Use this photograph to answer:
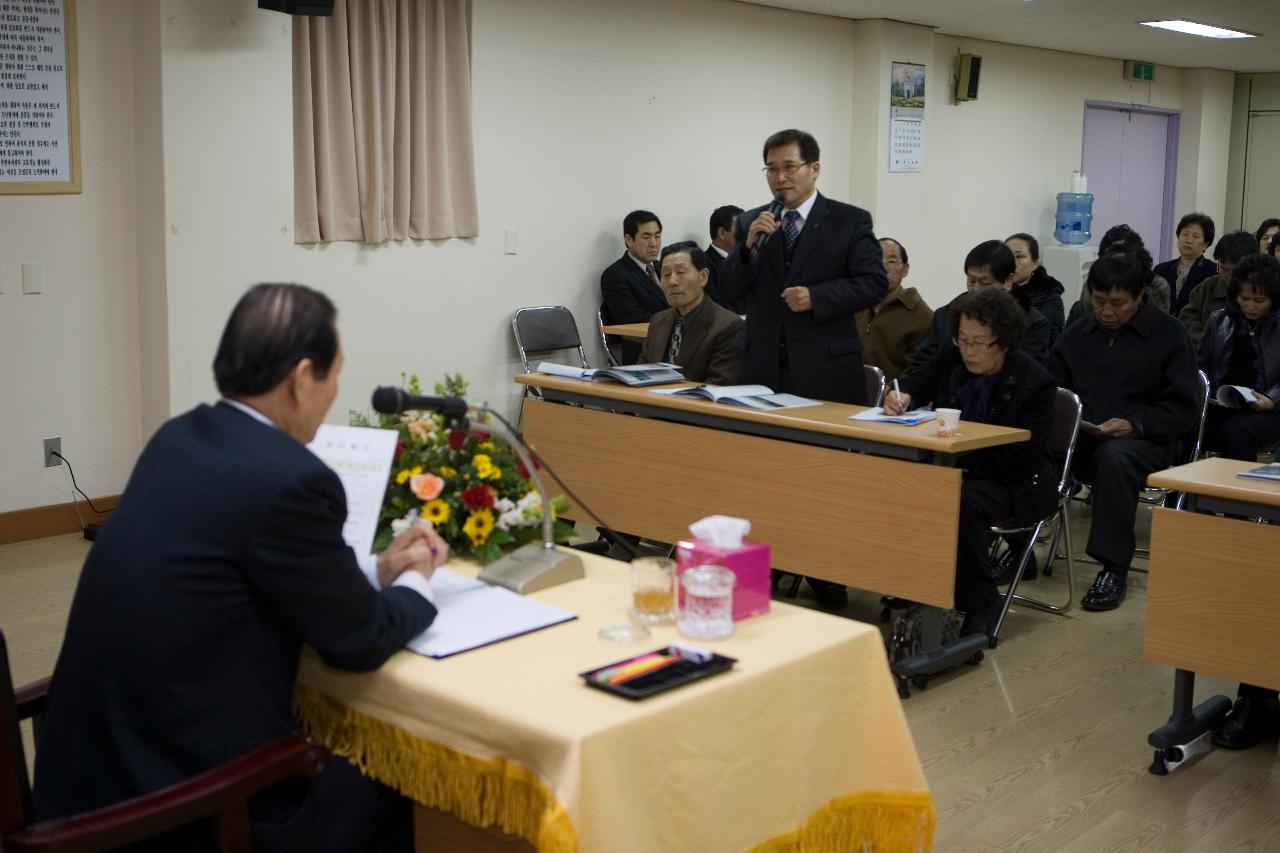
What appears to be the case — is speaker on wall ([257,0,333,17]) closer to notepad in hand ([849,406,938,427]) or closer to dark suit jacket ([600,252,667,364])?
dark suit jacket ([600,252,667,364])

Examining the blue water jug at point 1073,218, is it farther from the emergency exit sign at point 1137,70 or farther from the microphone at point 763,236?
the microphone at point 763,236

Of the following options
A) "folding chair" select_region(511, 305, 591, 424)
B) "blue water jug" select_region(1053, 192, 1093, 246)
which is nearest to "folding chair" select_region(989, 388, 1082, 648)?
"folding chair" select_region(511, 305, 591, 424)

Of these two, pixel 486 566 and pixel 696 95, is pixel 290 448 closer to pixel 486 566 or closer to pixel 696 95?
pixel 486 566

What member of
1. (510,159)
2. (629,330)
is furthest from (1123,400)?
(510,159)

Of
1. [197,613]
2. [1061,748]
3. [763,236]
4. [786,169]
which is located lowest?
[1061,748]

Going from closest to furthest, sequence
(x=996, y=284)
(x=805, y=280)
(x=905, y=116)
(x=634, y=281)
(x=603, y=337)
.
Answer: (x=805, y=280)
(x=996, y=284)
(x=634, y=281)
(x=603, y=337)
(x=905, y=116)

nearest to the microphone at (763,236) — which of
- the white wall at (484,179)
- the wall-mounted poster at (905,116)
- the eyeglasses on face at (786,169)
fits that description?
the eyeglasses on face at (786,169)

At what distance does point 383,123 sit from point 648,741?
516 cm

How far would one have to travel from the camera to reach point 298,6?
5.40 metres

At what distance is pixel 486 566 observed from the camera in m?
2.63

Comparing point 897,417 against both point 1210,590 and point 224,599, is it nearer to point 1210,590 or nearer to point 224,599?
point 1210,590

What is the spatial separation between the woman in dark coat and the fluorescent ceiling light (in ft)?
14.3

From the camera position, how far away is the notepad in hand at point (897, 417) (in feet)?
13.5

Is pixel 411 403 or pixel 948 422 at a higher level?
pixel 411 403
